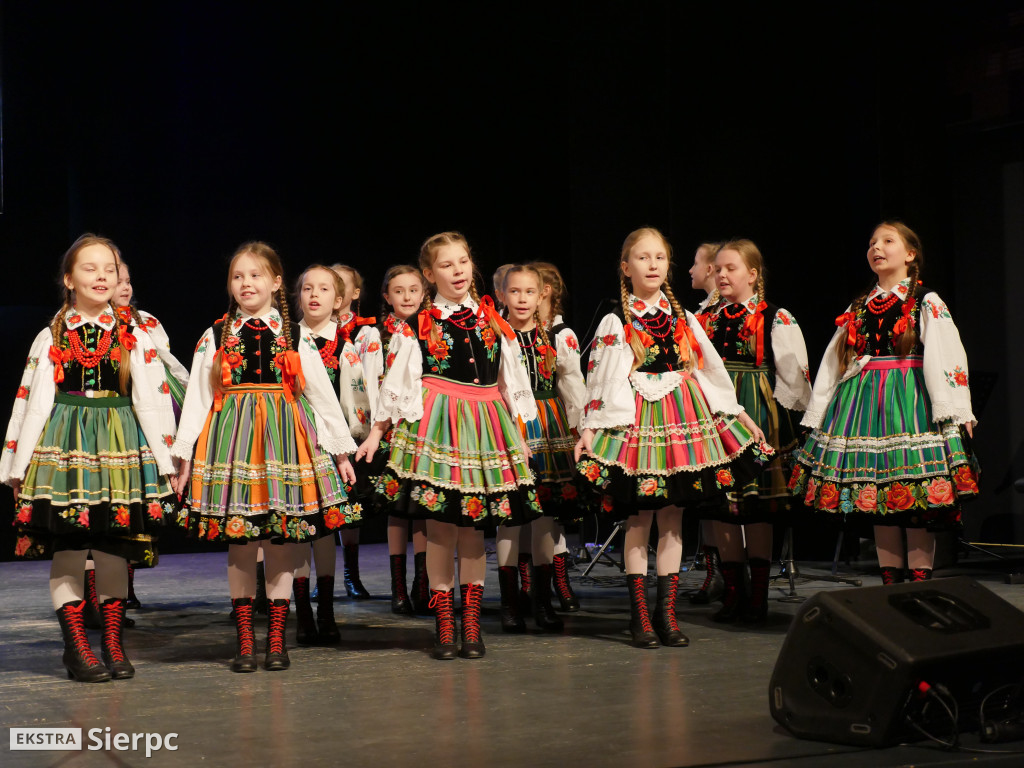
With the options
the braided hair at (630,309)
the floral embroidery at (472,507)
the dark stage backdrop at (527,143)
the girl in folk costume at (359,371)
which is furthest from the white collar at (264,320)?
the dark stage backdrop at (527,143)

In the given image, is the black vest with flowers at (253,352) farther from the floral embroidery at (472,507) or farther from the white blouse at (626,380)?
the white blouse at (626,380)

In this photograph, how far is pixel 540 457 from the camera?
4273 mm

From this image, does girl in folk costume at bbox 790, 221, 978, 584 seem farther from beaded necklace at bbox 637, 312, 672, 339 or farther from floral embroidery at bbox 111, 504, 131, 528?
floral embroidery at bbox 111, 504, 131, 528

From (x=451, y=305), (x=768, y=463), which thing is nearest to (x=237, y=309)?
(x=451, y=305)

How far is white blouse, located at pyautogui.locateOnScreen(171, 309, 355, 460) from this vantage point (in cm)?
347

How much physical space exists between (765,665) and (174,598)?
2.87 metres

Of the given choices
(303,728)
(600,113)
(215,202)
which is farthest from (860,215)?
(303,728)

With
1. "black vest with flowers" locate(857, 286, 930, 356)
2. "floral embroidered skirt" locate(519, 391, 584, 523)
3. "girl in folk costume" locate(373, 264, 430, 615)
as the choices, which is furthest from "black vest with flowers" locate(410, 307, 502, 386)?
"black vest with flowers" locate(857, 286, 930, 356)

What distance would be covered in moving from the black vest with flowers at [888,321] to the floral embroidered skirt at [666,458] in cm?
57

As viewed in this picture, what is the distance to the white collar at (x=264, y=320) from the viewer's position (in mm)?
3557

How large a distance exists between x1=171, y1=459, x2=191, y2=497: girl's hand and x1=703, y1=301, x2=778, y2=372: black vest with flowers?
1.95 metres

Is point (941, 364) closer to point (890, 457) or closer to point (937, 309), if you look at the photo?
point (937, 309)

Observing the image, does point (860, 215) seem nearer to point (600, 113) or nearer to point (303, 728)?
point (600, 113)

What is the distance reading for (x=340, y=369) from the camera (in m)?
4.59
